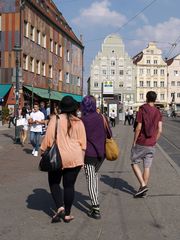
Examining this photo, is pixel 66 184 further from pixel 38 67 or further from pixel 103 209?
pixel 38 67

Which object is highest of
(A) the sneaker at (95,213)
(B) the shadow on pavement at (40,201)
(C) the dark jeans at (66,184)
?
(C) the dark jeans at (66,184)

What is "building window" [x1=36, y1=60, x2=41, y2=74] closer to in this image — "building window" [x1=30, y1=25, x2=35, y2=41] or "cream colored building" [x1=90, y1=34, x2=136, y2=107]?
"building window" [x1=30, y1=25, x2=35, y2=41]

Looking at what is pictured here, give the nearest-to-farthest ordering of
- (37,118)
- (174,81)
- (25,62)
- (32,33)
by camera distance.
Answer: (37,118) < (25,62) < (32,33) < (174,81)

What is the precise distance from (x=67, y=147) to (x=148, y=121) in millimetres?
2072

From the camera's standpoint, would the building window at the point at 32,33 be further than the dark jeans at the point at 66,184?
Yes

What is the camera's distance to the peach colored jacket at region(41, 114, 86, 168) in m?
5.56

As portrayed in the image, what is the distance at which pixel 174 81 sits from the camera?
103 metres

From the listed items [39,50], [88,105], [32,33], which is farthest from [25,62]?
[88,105]

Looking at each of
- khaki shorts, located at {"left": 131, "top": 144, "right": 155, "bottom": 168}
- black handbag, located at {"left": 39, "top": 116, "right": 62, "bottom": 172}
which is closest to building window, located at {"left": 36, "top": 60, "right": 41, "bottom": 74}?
khaki shorts, located at {"left": 131, "top": 144, "right": 155, "bottom": 168}

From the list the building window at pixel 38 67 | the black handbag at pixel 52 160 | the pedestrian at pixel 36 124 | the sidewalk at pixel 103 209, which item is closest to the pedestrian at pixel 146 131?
the sidewalk at pixel 103 209

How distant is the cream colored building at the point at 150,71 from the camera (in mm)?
98812

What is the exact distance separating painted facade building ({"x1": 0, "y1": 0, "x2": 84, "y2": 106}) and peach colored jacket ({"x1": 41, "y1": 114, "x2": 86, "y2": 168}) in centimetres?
2475

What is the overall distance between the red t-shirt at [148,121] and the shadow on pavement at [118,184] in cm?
106

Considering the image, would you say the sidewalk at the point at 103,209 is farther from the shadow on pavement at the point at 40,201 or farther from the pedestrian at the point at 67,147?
the pedestrian at the point at 67,147
